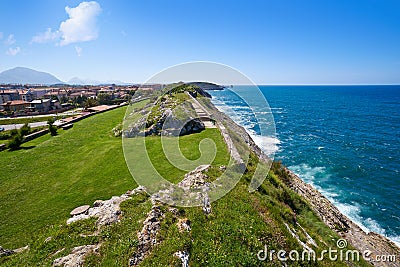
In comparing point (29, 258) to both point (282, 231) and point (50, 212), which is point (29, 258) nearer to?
point (50, 212)

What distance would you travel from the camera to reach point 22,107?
70.5m

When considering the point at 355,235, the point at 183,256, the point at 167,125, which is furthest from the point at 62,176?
the point at 355,235

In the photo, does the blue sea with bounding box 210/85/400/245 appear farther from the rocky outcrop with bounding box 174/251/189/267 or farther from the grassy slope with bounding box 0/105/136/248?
the rocky outcrop with bounding box 174/251/189/267

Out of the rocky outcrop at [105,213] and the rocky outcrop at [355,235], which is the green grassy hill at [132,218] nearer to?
the rocky outcrop at [105,213]

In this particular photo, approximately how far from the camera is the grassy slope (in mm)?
12633

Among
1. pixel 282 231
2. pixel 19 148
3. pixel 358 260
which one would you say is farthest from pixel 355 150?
pixel 19 148

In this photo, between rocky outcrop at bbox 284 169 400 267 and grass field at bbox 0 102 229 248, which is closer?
grass field at bbox 0 102 229 248

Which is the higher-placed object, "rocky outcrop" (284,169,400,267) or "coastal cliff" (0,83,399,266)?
"coastal cliff" (0,83,399,266)

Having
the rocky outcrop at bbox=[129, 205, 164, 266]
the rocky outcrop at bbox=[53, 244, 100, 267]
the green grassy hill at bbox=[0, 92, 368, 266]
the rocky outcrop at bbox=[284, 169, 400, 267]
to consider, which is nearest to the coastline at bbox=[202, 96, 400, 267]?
the rocky outcrop at bbox=[284, 169, 400, 267]

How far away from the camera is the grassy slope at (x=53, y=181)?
12633 mm

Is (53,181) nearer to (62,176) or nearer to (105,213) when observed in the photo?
(62,176)

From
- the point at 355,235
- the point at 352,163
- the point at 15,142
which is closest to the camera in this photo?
the point at 355,235

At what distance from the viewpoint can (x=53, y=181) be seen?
57.2ft

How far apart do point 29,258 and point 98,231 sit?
7.56 feet
